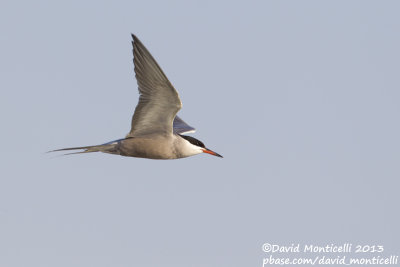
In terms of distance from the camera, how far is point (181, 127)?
16156 millimetres

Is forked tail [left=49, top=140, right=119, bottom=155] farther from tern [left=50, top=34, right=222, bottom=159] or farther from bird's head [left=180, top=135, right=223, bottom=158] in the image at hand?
bird's head [left=180, top=135, right=223, bottom=158]

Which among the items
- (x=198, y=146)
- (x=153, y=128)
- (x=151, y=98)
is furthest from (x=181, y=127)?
(x=151, y=98)

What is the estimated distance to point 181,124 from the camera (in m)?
16.5

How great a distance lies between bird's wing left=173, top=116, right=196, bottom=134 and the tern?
122 centimetres

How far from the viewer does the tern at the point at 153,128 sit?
12.7m

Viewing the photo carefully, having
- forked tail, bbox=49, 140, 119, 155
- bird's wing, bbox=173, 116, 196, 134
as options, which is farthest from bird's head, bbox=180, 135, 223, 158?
forked tail, bbox=49, 140, 119, 155

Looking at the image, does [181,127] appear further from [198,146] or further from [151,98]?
[151,98]

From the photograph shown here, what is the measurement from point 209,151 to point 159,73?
2.79 metres

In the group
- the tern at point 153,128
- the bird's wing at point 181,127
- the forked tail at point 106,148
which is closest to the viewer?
the tern at point 153,128

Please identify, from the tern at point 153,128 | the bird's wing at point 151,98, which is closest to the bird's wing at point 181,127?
the tern at point 153,128

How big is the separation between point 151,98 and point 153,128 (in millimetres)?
863

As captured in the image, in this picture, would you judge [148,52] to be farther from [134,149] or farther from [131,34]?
[134,149]


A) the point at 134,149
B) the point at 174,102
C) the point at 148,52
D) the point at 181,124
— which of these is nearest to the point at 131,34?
the point at 148,52

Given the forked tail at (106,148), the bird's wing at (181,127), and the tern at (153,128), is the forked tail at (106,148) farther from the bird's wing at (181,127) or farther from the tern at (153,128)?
the bird's wing at (181,127)
